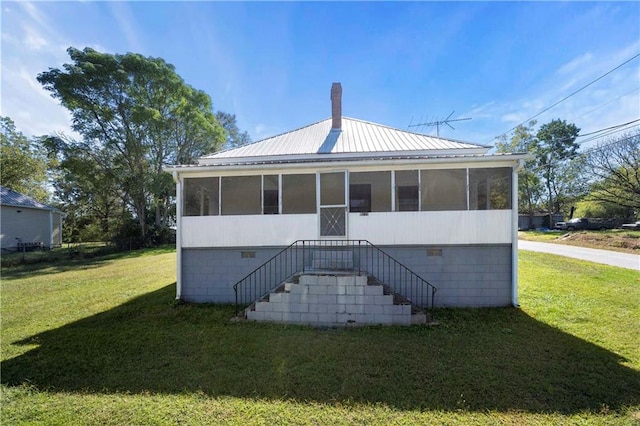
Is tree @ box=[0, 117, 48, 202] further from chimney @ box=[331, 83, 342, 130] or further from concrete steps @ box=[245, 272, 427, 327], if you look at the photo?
concrete steps @ box=[245, 272, 427, 327]

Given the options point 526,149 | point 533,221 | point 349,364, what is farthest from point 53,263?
point 526,149

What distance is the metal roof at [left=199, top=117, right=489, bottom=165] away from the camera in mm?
7805

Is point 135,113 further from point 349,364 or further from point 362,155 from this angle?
point 349,364

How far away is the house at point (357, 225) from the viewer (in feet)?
21.1

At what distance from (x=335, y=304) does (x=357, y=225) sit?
2.14 meters

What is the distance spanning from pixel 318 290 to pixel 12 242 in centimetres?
→ 2333

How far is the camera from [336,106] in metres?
10.1

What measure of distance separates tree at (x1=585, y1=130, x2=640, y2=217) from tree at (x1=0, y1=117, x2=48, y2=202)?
2004 inches

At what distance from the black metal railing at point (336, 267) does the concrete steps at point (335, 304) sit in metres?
0.72

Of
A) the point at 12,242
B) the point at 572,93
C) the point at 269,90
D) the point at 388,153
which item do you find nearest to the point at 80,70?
the point at 12,242

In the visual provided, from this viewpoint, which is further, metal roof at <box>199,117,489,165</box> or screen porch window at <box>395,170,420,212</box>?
metal roof at <box>199,117,489,165</box>

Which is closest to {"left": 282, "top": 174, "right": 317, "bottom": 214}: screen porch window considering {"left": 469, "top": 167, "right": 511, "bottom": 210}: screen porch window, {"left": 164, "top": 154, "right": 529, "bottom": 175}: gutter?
{"left": 164, "top": 154, "right": 529, "bottom": 175}: gutter

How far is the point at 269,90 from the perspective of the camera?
13.9 m

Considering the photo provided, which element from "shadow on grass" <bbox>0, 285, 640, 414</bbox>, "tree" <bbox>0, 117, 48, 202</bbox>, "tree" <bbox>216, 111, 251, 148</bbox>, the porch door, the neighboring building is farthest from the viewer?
the neighboring building
